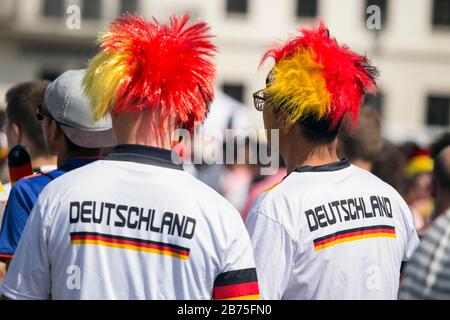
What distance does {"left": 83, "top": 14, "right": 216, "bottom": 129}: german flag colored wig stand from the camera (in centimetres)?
276

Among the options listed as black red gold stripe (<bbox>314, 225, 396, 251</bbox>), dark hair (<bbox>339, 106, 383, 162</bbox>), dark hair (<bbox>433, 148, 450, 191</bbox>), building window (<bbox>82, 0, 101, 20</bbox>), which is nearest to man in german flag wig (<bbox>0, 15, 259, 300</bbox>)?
black red gold stripe (<bbox>314, 225, 396, 251</bbox>)

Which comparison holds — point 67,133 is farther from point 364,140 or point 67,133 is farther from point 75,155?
point 364,140

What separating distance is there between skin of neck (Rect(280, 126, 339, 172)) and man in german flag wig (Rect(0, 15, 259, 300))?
591 millimetres

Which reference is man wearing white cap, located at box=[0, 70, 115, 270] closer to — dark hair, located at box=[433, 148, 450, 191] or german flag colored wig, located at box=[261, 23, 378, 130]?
german flag colored wig, located at box=[261, 23, 378, 130]

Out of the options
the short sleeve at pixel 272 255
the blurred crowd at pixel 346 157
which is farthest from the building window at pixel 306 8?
the short sleeve at pixel 272 255

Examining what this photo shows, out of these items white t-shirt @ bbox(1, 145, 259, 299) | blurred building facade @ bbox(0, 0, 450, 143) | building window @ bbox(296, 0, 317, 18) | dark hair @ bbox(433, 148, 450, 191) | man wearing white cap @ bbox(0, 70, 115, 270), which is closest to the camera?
white t-shirt @ bbox(1, 145, 259, 299)

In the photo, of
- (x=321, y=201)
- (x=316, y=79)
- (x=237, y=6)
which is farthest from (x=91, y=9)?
(x=321, y=201)

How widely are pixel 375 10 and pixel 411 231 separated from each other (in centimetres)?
197

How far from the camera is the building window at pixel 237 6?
29.7 metres

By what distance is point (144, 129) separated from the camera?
9.05 ft

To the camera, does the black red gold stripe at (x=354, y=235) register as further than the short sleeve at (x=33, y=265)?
Yes

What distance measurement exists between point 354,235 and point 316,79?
1.92ft

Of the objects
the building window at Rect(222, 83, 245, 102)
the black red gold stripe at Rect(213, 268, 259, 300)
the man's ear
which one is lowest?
the building window at Rect(222, 83, 245, 102)

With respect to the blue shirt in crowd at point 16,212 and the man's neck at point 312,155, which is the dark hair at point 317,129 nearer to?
the man's neck at point 312,155
